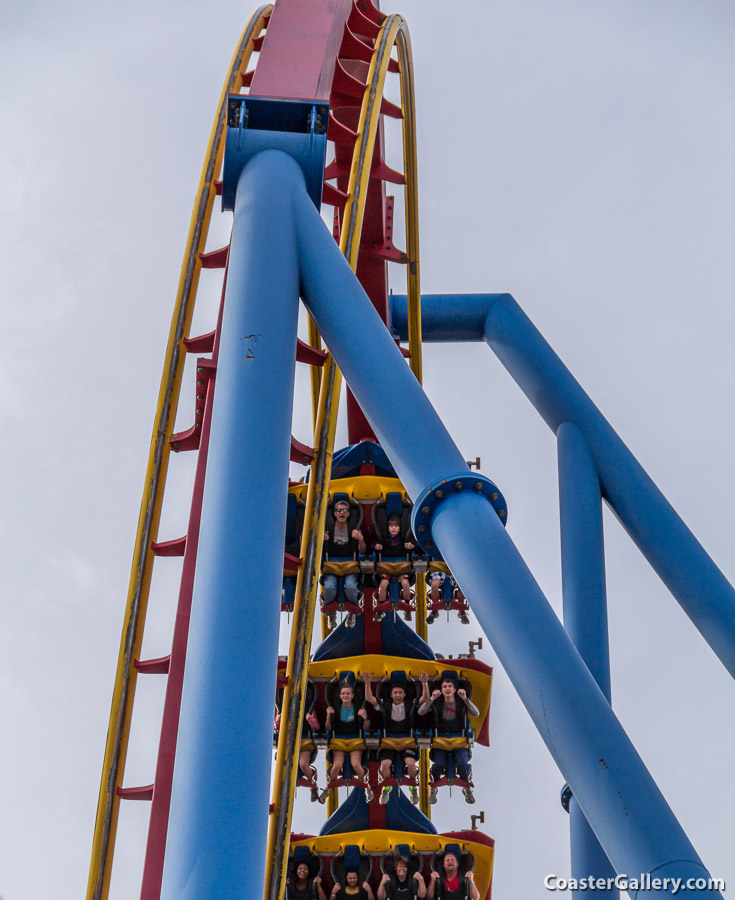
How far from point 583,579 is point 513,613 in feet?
13.7

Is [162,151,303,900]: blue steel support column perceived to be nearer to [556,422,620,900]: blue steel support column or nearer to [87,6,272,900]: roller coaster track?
[87,6,272,900]: roller coaster track

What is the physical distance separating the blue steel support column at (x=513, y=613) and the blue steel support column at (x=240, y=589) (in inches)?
15.1

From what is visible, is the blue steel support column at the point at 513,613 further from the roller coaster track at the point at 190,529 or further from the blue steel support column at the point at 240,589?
the roller coaster track at the point at 190,529

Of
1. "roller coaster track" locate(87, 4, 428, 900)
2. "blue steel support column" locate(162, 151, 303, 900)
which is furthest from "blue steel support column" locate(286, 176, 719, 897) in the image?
"roller coaster track" locate(87, 4, 428, 900)

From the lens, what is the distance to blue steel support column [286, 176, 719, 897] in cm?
442

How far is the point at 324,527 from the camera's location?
8.75 metres

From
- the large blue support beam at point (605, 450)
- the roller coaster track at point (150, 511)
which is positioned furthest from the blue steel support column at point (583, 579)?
the roller coaster track at point (150, 511)

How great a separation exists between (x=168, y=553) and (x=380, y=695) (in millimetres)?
2207

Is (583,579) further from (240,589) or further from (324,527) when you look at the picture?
(240,589)

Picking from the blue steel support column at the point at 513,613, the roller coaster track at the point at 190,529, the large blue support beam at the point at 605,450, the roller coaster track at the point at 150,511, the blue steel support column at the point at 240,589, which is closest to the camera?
the blue steel support column at the point at 513,613

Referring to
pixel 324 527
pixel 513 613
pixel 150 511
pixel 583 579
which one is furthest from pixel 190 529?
pixel 513 613

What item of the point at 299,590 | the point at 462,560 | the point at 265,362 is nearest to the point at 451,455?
the point at 462,560

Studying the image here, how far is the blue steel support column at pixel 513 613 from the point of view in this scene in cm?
442

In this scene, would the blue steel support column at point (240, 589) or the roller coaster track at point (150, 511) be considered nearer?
the blue steel support column at point (240, 589)
